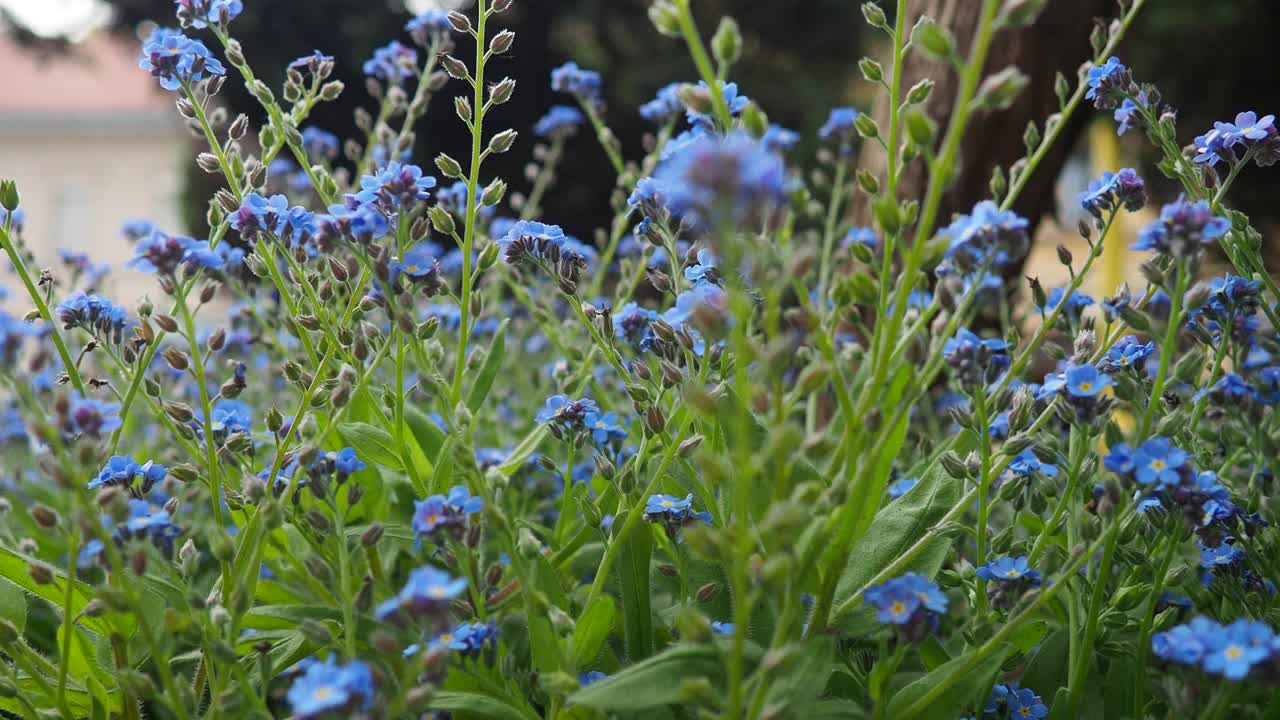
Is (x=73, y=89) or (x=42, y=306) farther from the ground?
(x=73, y=89)

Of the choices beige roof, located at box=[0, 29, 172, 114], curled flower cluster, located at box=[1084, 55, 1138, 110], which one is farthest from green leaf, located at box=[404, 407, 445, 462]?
beige roof, located at box=[0, 29, 172, 114]

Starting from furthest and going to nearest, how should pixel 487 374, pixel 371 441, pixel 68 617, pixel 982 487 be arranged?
pixel 487 374, pixel 371 441, pixel 982 487, pixel 68 617

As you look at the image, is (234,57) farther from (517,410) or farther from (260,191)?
(517,410)

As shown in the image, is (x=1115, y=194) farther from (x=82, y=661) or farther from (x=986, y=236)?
(x=82, y=661)

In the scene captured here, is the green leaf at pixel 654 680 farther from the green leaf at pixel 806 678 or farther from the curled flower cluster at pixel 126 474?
the curled flower cluster at pixel 126 474

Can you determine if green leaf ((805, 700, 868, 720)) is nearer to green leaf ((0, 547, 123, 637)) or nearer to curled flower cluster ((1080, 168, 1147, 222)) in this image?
curled flower cluster ((1080, 168, 1147, 222))

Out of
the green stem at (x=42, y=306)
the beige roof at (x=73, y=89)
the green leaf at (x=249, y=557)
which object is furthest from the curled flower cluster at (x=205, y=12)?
the beige roof at (x=73, y=89)

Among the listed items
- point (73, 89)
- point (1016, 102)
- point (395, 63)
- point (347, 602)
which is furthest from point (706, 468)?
point (73, 89)
